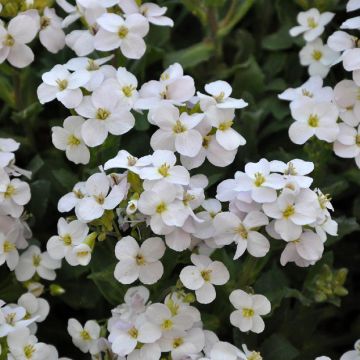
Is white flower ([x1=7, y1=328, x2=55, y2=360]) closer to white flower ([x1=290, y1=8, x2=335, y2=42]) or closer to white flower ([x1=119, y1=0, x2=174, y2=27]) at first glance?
white flower ([x1=119, y1=0, x2=174, y2=27])

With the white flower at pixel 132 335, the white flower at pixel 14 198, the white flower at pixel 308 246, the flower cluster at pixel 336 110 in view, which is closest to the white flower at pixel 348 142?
the flower cluster at pixel 336 110

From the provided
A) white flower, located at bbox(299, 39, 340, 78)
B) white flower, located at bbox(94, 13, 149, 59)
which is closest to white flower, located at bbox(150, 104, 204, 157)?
white flower, located at bbox(94, 13, 149, 59)

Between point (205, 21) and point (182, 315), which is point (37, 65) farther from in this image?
point (182, 315)

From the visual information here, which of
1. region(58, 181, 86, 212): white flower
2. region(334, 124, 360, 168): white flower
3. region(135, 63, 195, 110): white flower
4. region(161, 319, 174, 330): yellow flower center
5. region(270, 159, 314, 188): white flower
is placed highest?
region(135, 63, 195, 110): white flower

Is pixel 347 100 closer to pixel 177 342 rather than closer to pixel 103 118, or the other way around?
pixel 103 118

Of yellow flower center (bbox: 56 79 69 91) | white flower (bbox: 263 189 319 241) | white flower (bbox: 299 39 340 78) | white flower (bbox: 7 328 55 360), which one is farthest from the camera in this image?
white flower (bbox: 299 39 340 78)

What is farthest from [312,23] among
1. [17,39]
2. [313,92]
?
[17,39]
